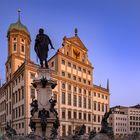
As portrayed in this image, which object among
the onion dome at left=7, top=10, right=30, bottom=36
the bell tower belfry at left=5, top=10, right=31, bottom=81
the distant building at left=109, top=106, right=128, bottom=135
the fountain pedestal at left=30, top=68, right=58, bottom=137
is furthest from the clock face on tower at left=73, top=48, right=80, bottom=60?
the fountain pedestal at left=30, top=68, right=58, bottom=137

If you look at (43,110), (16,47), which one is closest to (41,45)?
(43,110)

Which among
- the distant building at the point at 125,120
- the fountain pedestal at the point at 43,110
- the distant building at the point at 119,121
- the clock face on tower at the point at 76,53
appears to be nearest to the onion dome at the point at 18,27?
the clock face on tower at the point at 76,53

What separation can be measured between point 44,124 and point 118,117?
122 meters

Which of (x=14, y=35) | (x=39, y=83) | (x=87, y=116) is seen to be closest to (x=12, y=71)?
(x=14, y=35)

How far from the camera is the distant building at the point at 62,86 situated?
2813 inches

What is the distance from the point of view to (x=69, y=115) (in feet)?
262

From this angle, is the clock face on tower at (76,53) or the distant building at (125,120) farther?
the distant building at (125,120)

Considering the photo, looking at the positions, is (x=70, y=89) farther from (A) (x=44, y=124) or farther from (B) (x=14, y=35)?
(A) (x=44, y=124)

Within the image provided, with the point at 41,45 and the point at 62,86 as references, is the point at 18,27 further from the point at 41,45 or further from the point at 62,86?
the point at 41,45

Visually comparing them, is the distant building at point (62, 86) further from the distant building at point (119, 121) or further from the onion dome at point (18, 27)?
the distant building at point (119, 121)

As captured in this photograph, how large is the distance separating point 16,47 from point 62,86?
19.6 metres

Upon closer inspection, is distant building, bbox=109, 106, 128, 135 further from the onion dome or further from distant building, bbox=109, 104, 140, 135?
the onion dome

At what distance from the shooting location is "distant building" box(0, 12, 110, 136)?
234ft

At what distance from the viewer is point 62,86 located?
7806 centimetres
